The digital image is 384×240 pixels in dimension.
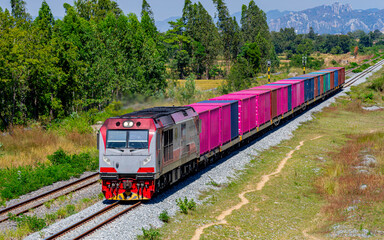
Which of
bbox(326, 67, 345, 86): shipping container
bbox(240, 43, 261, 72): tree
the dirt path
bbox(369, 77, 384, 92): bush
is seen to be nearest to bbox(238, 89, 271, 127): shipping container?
the dirt path

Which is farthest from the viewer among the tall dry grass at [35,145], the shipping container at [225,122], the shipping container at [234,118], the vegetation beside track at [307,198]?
the shipping container at [234,118]

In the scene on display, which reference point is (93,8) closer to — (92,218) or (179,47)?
(179,47)

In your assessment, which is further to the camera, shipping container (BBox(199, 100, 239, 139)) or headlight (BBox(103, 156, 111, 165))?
shipping container (BBox(199, 100, 239, 139))

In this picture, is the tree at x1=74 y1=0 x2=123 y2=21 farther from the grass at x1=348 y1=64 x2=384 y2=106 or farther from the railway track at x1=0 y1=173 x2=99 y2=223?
the railway track at x1=0 y1=173 x2=99 y2=223

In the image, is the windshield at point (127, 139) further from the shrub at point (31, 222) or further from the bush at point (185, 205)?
the shrub at point (31, 222)

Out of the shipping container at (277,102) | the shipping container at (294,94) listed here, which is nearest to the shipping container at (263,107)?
the shipping container at (277,102)

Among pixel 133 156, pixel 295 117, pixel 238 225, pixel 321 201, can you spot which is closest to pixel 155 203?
pixel 133 156

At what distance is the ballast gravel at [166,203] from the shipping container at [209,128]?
1.36 meters

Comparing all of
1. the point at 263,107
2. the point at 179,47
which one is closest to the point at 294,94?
the point at 263,107

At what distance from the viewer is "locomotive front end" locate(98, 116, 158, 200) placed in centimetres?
1747

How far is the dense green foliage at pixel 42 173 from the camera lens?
20406mm

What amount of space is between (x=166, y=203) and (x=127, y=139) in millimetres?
3143

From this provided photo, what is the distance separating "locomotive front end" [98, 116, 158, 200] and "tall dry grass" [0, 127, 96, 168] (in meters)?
9.97

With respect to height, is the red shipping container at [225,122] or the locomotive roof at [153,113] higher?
the locomotive roof at [153,113]
